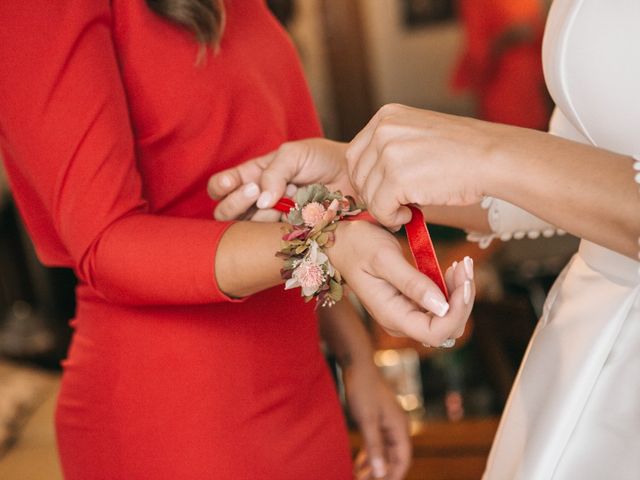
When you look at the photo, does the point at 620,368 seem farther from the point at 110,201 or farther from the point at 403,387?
the point at 403,387

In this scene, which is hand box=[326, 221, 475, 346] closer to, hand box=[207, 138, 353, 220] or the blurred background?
hand box=[207, 138, 353, 220]

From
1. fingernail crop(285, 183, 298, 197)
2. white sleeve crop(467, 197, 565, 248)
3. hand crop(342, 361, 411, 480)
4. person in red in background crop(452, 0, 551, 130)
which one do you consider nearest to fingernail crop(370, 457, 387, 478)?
hand crop(342, 361, 411, 480)

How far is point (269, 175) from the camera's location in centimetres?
113

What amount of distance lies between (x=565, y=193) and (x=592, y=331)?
26 cm

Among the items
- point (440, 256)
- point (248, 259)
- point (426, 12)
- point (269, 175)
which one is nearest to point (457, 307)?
point (248, 259)

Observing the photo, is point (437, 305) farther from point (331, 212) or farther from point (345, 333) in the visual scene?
point (345, 333)

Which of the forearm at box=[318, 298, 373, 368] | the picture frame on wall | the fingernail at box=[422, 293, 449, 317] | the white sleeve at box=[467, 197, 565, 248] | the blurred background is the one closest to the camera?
the fingernail at box=[422, 293, 449, 317]

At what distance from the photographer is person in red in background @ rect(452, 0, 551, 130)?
177 inches

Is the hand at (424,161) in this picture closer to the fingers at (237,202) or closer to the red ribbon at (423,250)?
the red ribbon at (423,250)

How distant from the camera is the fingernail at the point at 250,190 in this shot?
1119 mm

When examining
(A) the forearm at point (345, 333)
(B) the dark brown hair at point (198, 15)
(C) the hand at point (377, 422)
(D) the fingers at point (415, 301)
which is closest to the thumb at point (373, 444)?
(C) the hand at point (377, 422)

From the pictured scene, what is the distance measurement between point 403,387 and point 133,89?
2408mm

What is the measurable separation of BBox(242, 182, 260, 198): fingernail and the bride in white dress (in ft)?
0.06

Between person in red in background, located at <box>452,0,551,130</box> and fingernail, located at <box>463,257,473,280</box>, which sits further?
person in red in background, located at <box>452,0,551,130</box>
